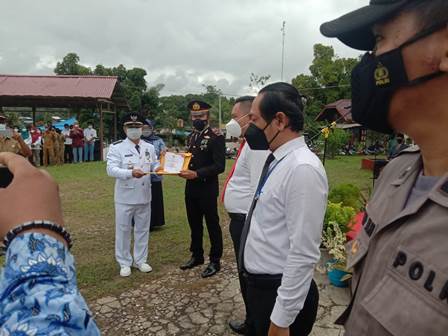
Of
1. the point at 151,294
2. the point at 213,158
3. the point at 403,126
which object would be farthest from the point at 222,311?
the point at 403,126

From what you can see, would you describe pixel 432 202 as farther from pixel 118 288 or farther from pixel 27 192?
pixel 118 288

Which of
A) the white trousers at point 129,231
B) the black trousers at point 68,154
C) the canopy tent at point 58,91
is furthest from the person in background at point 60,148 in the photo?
the white trousers at point 129,231

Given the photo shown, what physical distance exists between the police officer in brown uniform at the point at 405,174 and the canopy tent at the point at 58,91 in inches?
619

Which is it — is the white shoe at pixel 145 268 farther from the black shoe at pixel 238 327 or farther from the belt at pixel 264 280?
the belt at pixel 264 280

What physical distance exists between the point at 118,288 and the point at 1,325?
3483mm

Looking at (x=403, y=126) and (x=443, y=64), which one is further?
(x=403, y=126)

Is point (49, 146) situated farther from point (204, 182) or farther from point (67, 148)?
point (204, 182)

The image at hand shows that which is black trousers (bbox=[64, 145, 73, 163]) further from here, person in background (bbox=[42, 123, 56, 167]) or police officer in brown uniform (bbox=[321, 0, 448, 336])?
police officer in brown uniform (bbox=[321, 0, 448, 336])

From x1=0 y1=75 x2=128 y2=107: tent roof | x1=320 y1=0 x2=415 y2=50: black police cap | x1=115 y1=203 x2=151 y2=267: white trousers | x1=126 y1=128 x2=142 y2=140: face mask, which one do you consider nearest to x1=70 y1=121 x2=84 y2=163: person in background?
x1=0 y1=75 x2=128 y2=107: tent roof

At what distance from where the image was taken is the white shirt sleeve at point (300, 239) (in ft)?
5.88

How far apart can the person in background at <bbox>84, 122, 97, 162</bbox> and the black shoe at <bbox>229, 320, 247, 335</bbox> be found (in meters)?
14.7

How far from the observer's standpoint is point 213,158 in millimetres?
4395

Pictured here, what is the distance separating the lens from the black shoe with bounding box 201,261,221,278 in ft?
13.9

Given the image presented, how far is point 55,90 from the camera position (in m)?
16.1
